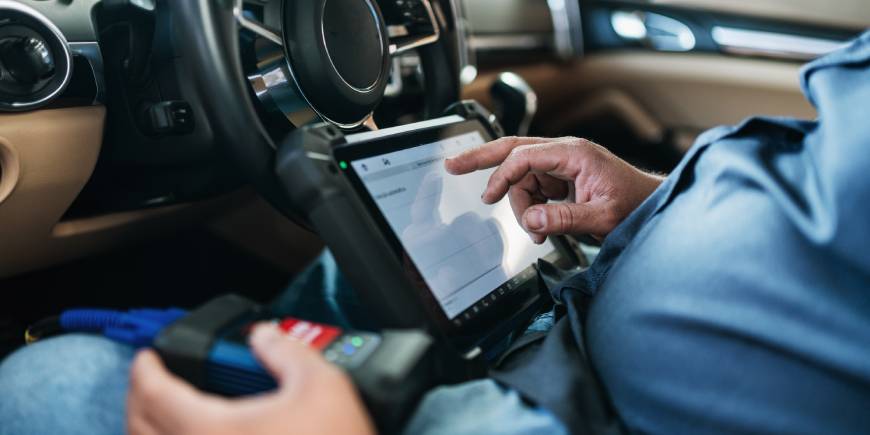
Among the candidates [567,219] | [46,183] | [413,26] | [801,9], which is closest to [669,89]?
[801,9]

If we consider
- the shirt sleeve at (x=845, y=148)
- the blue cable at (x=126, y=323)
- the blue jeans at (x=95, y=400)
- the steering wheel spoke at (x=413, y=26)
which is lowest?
the blue jeans at (x=95, y=400)

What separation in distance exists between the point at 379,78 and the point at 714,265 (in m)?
0.43

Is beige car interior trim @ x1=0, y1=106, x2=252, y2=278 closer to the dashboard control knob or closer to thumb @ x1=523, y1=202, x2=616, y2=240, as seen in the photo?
the dashboard control knob

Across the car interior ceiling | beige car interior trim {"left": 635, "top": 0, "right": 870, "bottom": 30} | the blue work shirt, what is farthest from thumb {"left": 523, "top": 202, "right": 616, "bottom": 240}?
beige car interior trim {"left": 635, "top": 0, "right": 870, "bottom": 30}

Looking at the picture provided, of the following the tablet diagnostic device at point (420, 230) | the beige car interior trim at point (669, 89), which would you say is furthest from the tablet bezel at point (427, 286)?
the beige car interior trim at point (669, 89)

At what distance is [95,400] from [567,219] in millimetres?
409

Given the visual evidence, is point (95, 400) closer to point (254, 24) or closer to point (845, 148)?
point (254, 24)

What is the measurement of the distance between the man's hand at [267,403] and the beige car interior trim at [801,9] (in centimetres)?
178

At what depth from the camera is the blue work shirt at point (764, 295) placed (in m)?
0.37

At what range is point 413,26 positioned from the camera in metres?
0.83

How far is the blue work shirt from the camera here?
1.22 ft

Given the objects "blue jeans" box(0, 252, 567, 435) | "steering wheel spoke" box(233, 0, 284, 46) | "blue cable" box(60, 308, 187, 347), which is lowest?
"blue jeans" box(0, 252, 567, 435)

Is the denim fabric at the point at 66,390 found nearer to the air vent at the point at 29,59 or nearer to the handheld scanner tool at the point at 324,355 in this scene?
the handheld scanner tool at the point at 324,355

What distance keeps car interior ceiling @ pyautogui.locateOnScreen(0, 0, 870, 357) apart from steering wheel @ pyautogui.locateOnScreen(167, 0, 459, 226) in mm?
16
